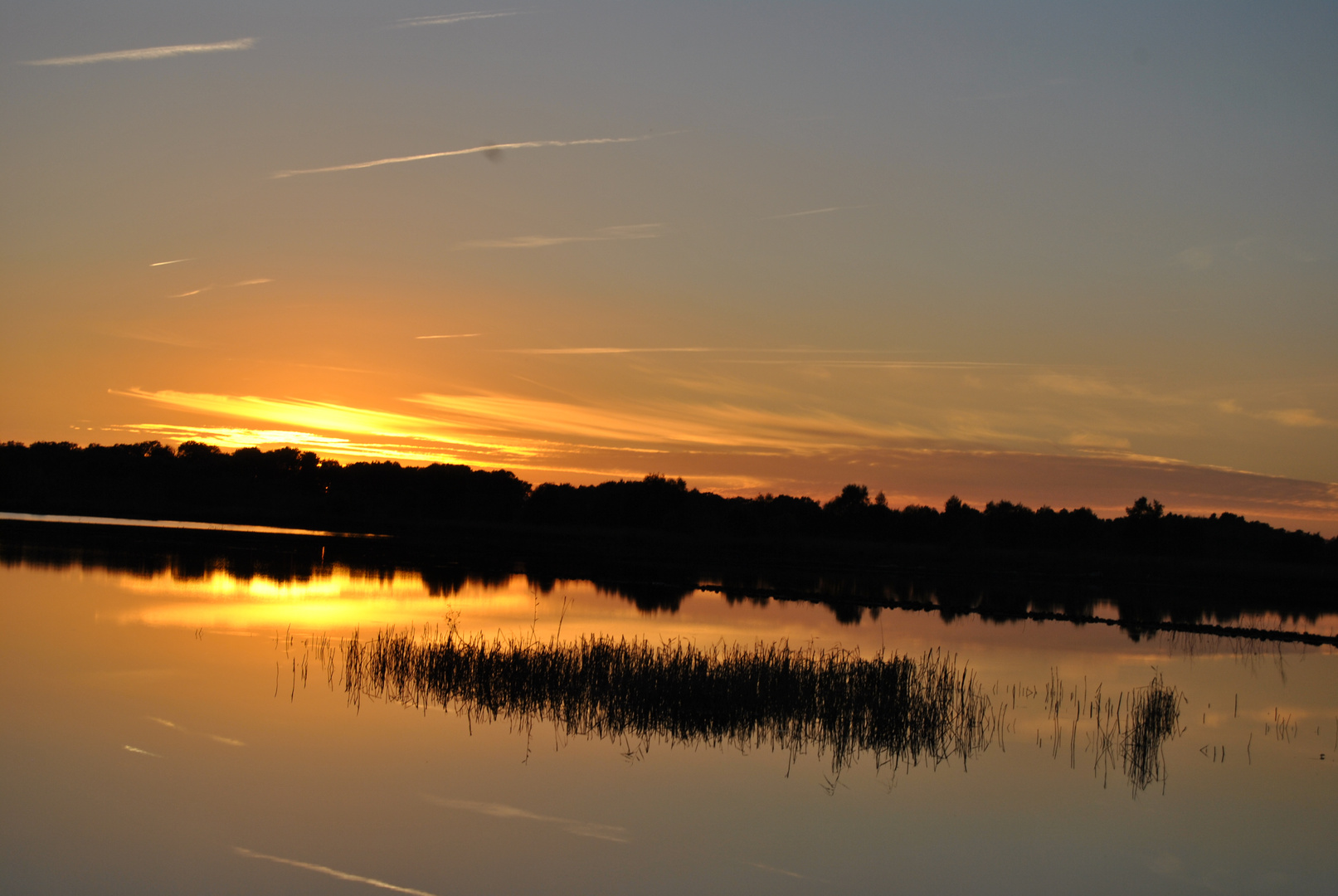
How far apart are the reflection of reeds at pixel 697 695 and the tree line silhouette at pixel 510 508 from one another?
58539mm

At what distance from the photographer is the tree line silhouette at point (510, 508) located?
272 feet

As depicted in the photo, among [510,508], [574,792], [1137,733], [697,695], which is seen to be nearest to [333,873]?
[574,792]

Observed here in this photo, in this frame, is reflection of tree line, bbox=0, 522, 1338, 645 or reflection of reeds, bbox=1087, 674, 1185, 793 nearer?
reflection of reeds, bbox=1087, 674, 1185, 793

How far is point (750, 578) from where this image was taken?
4388cm

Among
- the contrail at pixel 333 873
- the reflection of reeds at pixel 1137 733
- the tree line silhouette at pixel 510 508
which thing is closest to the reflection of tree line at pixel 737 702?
the reflection of reeds at pixel 1137 733

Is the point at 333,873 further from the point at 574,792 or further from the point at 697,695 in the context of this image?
the point at 697,695

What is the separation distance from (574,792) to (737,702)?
4316 mm

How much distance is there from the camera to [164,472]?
95062 millimetres

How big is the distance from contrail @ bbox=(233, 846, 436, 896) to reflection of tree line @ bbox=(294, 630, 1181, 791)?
4.92 m

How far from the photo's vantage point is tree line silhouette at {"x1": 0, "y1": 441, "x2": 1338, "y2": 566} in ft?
272

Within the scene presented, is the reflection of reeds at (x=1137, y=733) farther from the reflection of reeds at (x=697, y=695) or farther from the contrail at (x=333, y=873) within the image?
the contrail at (x=333, y=873)

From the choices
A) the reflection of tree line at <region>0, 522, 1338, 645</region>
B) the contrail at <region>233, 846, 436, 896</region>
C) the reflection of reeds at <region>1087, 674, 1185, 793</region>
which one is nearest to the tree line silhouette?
the reflection of tree line at <region>0, 522, 1338, 645</region>

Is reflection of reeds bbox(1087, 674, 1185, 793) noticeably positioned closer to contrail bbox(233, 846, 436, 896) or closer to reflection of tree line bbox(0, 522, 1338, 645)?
contrail bbox(233, 846, 436, 896)

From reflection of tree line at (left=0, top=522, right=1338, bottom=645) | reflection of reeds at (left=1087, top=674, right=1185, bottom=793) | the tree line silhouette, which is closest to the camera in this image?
reflection of reeds at (left=1087, top=674, right=1185, bottom=793)
